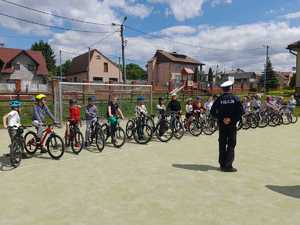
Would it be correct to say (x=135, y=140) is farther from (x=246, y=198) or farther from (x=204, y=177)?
(x=246, y=198)

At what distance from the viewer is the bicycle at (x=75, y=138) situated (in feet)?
32.6

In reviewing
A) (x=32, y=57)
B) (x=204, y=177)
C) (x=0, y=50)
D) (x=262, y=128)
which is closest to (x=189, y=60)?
(x=32, y=57)

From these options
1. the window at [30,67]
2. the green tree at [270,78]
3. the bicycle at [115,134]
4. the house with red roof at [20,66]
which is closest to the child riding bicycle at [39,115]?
the bicycle at [115,134]

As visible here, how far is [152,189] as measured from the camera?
627 cm

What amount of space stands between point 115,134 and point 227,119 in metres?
4.54

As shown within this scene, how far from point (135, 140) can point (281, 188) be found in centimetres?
637

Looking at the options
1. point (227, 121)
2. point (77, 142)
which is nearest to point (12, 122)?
point (77, 142)

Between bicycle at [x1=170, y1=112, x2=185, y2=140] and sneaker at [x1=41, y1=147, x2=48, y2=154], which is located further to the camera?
bicycle at [x1=170, y1=112, x2=185, y2=140]

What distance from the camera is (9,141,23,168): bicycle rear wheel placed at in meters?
8.19

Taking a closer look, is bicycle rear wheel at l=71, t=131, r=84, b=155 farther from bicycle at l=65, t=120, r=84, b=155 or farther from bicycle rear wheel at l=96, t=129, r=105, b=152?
bicycle rear wheel at l=96, t=129, r=105, b=152

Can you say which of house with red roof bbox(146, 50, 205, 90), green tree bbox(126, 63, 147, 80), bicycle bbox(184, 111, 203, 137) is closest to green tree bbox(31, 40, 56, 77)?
house with red roof bbox(146, 50, 205, 90)

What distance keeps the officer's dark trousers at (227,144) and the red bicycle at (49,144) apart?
421 cm

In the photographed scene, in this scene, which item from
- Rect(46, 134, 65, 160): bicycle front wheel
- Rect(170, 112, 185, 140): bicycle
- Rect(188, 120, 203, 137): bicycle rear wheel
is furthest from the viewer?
Rect(188, 120, 203, 137): bicycle rear wheel

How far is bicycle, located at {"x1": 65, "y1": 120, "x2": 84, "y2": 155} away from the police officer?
422 centimetres
